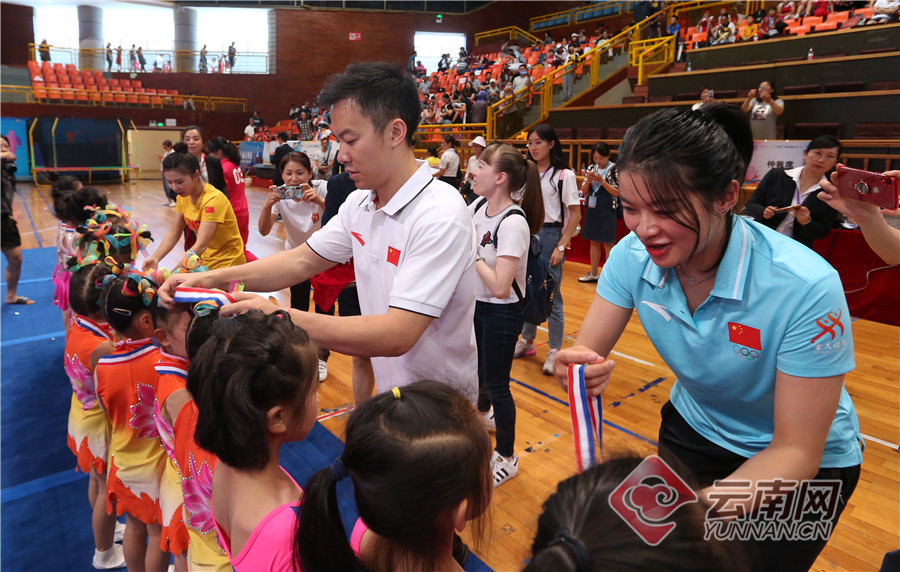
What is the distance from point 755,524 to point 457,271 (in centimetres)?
90

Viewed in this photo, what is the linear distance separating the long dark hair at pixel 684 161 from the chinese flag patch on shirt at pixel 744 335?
0.21 meters

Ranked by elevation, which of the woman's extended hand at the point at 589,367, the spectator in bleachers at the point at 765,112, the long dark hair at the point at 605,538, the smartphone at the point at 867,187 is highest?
the spectator in bleachers at the point at 765,112

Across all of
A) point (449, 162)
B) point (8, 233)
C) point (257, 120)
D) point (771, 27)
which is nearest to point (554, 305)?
Answer: point (8, 233)

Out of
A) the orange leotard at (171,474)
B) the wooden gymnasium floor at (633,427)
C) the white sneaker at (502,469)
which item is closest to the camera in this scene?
the orange leotard at (171,474)

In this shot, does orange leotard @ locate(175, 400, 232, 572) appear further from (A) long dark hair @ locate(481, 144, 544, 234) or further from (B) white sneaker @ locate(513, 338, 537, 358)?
(B) white sneaker @ locate(513, 338, 537, 358)

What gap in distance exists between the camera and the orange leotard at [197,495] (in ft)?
4.74

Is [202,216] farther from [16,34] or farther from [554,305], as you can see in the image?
[16,34]

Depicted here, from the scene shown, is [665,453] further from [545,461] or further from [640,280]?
[545,461]

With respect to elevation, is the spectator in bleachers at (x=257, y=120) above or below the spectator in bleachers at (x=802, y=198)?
above

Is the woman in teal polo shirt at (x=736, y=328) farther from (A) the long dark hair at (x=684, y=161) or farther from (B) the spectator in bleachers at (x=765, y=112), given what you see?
(B) the spectator in bleachers at (x=765, y=112)

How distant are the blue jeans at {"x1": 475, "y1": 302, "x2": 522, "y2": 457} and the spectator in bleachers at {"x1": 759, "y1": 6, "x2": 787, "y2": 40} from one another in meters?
11.2

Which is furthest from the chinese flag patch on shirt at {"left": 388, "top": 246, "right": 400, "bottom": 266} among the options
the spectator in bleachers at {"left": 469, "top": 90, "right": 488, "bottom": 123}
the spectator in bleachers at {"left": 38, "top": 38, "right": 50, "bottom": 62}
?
the spectator in bleachers at {"left": 38, "top": 38, "right": 50, "bottom": 62}

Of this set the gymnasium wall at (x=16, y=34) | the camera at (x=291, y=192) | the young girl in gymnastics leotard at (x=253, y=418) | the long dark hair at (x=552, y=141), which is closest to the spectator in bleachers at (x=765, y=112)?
the long dark hair at (x=552, y=141)

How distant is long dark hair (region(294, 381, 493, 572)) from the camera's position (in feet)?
3.09
